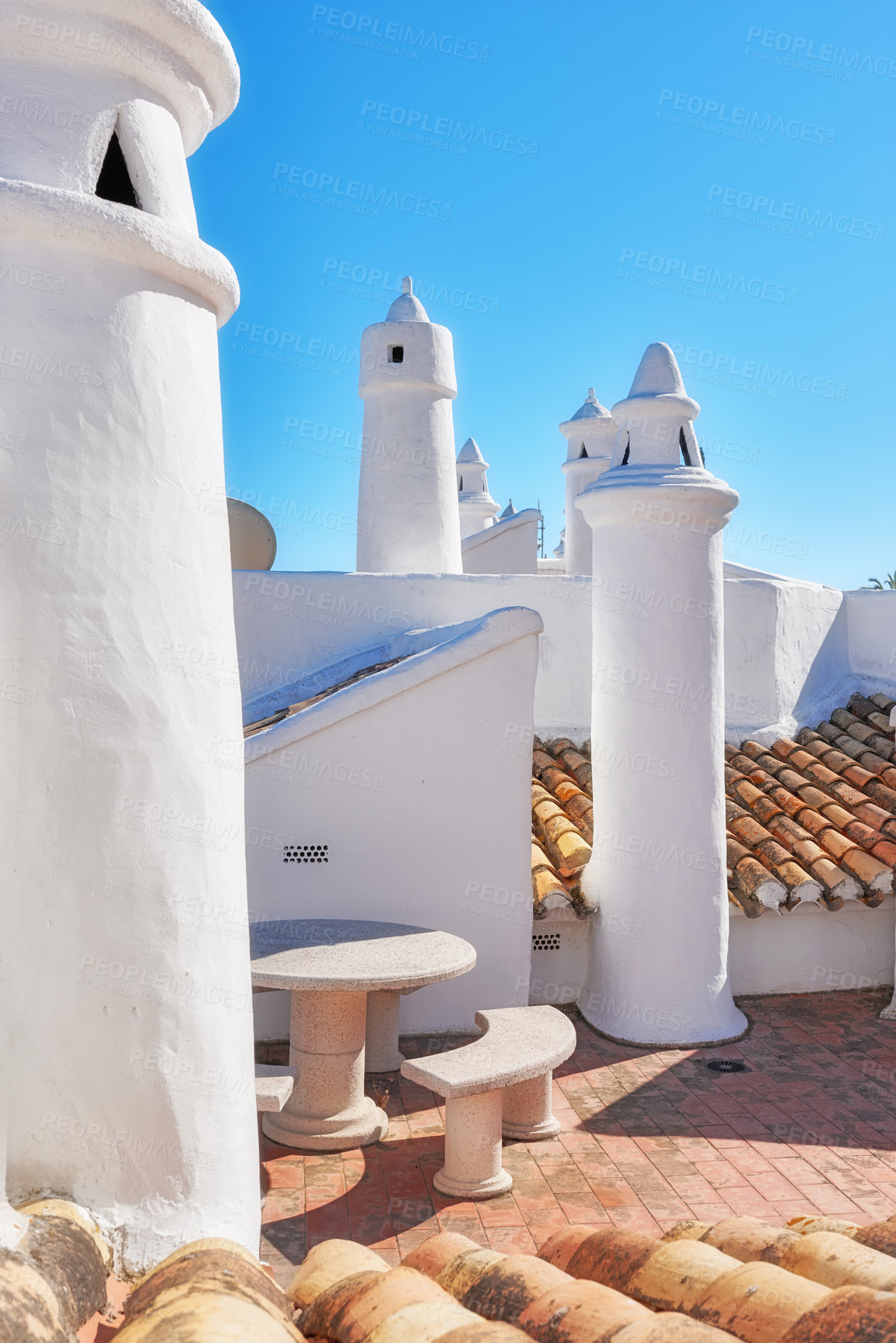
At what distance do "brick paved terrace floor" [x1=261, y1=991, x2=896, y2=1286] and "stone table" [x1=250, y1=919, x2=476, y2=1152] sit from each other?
0.15 meters

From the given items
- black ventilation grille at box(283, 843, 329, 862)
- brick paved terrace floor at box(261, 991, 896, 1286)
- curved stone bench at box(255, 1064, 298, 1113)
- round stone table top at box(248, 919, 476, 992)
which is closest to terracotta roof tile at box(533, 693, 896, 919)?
brick paved terrace floor at box(261, 991, 896, 1286)

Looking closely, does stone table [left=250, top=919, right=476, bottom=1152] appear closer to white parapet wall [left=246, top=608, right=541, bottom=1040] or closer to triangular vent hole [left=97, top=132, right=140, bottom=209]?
white parapet wall [left=246, top=608, right=541, bottom=1040]

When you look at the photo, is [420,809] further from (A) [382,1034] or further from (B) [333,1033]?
(B) [333,1033]

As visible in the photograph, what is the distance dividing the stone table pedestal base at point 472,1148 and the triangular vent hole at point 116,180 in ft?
16.8

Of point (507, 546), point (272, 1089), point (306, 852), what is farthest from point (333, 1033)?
point (507, 546)

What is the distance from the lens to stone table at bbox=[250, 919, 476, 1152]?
269 inches

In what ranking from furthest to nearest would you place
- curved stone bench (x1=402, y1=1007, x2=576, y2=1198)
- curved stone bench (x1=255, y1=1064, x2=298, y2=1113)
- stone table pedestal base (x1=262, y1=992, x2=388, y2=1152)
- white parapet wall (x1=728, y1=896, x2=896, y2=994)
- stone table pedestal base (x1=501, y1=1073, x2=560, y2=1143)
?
white parapet wall (x1=728, y1=896, x2=896, y2=994)
stone table pedestal base (x1=501, y1=1073, x2=560, y2=1143)
stone table pedestal base (x1=262, y1=992, x2=388, y2=1152)
curved stone bench (x1=402, y1=1007, x2=576, y2=1198)
curved stone bench (x1=255, y1=1064, x2=298, y2=1113)

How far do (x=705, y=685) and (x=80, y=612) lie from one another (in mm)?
6680

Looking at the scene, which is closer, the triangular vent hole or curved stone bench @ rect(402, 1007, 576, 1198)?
the triangular vent hole

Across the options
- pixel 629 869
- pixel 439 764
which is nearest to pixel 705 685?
pixel 629 869

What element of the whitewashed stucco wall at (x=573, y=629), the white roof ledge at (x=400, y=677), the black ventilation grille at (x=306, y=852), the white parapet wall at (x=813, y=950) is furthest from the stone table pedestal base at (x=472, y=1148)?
the whitewashed stucco wall at (x=573, y=629)

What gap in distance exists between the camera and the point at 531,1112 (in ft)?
23.6

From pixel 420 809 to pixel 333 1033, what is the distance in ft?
6.94

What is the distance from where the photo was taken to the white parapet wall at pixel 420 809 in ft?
27.6
